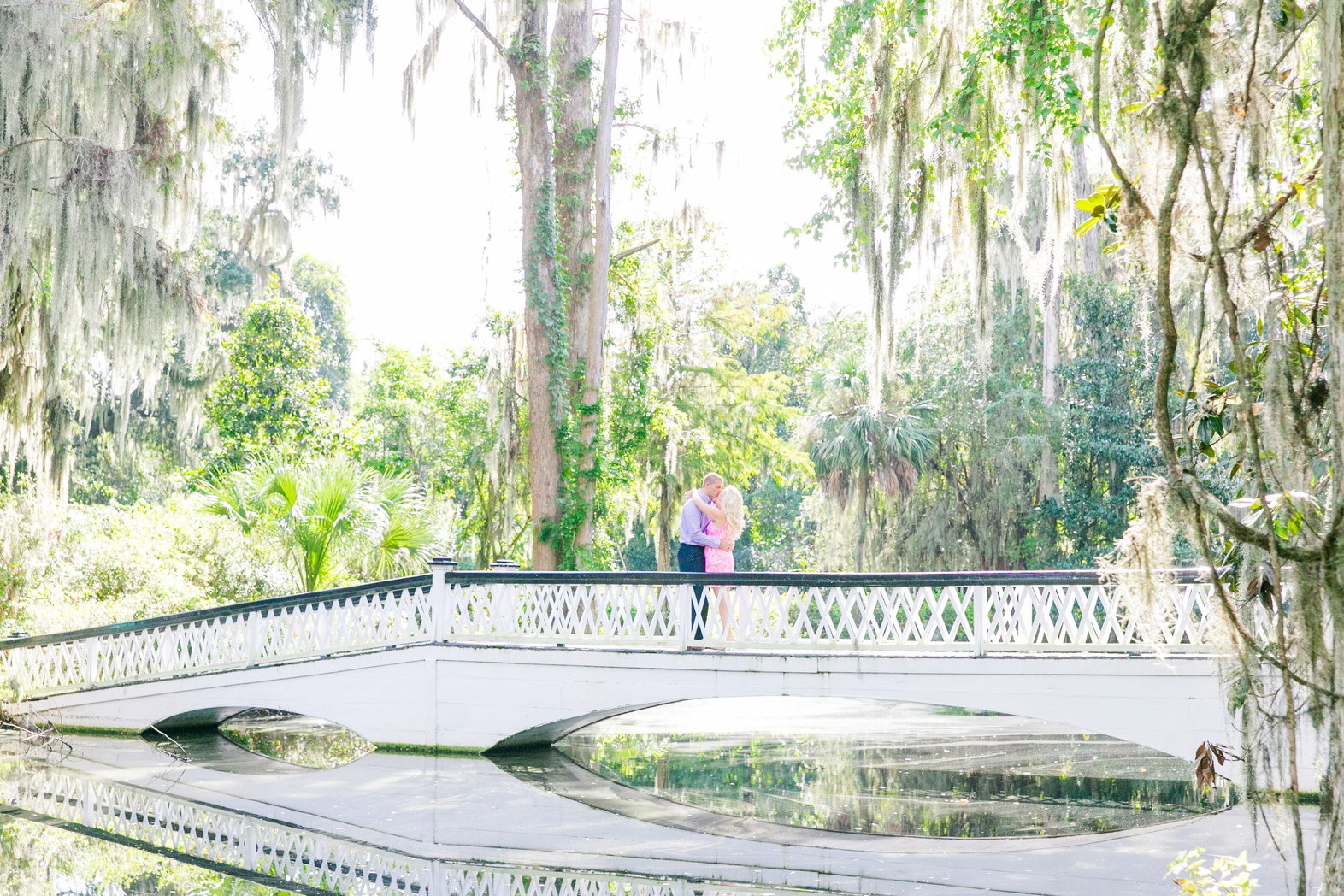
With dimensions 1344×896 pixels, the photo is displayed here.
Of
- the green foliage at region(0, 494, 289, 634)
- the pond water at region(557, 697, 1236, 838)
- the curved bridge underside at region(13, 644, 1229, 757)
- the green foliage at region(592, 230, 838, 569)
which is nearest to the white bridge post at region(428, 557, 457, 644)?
the curved bridge underside at region(13, 644, 1229, 757)

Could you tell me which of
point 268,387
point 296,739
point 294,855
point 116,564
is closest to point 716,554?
point 294,855

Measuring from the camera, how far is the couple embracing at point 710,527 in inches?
407

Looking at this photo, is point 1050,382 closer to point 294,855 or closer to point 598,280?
point 598,280

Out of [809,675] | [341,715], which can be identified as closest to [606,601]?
[809,675]

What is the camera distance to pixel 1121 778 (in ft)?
34.1

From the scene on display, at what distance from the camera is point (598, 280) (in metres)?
14.8

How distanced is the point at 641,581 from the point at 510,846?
3.32 m

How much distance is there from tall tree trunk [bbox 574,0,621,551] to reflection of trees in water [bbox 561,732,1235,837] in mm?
3345

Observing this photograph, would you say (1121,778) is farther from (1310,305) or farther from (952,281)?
(952,281)

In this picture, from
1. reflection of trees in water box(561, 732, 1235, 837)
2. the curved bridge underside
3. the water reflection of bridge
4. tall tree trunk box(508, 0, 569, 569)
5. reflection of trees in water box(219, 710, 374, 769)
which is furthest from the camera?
tall tree trunk box(508, 0, 569, 569)

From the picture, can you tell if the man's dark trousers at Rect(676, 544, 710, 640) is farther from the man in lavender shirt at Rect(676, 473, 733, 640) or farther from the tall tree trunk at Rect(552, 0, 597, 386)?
the tall tree trunk at Rect(552, 0, 597, 386)

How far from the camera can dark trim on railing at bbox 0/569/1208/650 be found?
29.0 ft

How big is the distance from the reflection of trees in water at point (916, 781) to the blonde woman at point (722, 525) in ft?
5.25

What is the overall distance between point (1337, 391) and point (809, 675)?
676 cm
